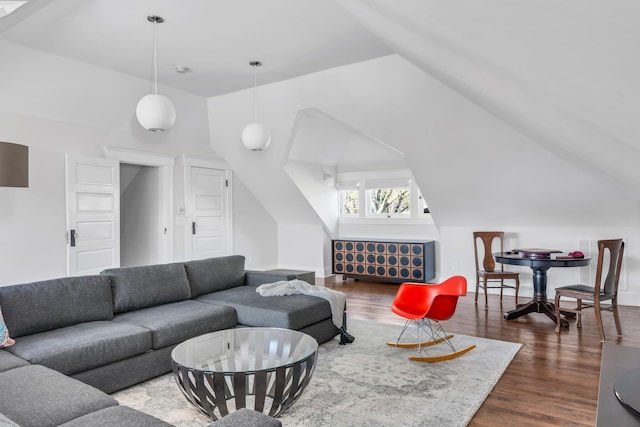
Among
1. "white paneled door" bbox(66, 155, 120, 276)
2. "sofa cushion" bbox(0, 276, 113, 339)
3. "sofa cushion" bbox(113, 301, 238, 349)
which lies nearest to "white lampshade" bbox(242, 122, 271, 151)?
"sofa cushion" bbox(113, 301, 238, 349)

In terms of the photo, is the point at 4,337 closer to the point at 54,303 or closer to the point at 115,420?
the point at 54,303

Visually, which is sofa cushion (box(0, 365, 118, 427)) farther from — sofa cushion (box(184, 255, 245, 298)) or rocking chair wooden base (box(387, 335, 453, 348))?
rocking chair wooden base (box(387, 335, 453, 348))

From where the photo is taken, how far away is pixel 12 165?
2.77m

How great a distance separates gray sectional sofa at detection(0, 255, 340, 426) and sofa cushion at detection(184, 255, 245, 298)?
11mm

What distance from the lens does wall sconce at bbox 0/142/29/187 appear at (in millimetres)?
2721

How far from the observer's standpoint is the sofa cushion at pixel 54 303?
2703mm

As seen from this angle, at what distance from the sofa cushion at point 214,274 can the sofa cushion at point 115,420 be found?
2334 millimetres

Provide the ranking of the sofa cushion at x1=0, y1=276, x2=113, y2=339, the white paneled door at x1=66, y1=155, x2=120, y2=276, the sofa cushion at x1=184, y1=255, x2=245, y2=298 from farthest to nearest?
the white paneled door at x1=66, y1=155, x2=120, y2=276
the sofa cushion at x1=184, y1=255, x2=245, y2=298
the sofa cushion at x1=0, y1=276, x2=113, y2=339

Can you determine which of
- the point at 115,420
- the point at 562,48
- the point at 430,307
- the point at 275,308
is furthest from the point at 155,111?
the point at 562,48

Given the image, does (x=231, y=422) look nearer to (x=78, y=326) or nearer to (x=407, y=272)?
(x=78, y=326)

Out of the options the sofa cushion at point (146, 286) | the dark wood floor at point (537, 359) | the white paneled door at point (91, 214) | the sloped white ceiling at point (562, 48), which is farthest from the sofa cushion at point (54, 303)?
the sloped white ceiling at point (562, 48)

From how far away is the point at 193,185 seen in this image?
6.51m

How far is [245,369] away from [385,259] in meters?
4.62

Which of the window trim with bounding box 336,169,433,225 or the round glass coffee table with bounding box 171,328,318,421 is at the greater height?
the window trim with bounding box 336,169,433,225
